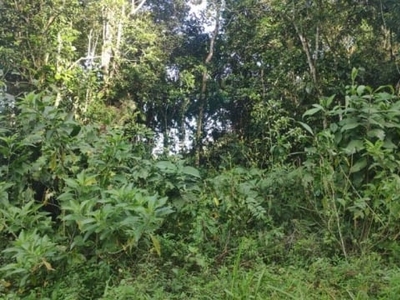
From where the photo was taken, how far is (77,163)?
2219 mm

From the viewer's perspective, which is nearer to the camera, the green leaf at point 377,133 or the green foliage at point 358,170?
the green foliage at point 358,170

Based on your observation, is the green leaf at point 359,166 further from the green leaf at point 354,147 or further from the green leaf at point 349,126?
the green leaf at point 349,126

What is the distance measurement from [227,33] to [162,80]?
207cm

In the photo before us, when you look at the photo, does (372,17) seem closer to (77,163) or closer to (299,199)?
(299,199)

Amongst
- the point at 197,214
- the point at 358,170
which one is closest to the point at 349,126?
the point at 358,170

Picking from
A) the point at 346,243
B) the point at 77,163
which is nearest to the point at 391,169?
the point at 346,243

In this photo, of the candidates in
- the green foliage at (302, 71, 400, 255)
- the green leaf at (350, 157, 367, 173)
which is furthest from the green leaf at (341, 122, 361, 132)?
the green leaf at (350, 157, 367, 173)

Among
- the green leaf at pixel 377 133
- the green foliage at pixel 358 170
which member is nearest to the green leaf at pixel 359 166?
the green foliage at pixel 358 170

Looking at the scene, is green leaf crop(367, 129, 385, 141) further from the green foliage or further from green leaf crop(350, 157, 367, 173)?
green leaf crop(350, 157, 367, 173)

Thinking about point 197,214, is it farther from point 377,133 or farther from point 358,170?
point 377,133

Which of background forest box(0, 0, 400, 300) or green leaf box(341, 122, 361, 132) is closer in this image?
background forest box(0, 0, 400, 300)

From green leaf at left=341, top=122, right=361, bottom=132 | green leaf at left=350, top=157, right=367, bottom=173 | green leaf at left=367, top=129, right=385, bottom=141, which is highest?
green leaf at left=341, top=122, right=361, bottom=132

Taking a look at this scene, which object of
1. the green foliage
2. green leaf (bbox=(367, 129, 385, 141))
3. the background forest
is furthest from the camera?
green leaf (bbox=(367, 129, 385, 141))

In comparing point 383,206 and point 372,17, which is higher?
point 372,17
